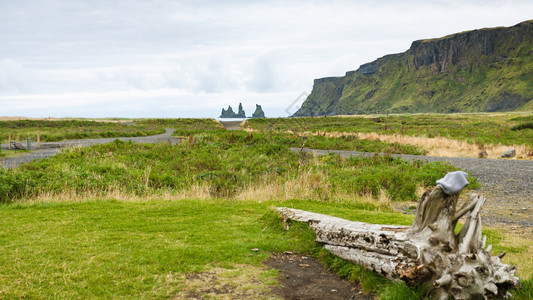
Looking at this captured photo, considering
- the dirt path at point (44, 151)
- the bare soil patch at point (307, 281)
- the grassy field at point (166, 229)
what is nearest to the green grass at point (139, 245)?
the grassy field at point (166, 229)

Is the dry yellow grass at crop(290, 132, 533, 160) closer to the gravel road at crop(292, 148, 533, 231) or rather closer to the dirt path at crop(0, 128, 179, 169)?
the gravel road at crop(292, 148, 533, 231)

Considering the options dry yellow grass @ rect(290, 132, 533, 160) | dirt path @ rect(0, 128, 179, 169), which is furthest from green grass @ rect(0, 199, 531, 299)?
dry yellow grass @ rect(290, 132, 533, 160)

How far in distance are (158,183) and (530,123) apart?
42995mm

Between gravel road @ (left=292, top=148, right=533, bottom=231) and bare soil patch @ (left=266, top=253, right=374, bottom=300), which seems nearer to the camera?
bare soil patch @ (left=266, top=253, right=374, bottom=300)

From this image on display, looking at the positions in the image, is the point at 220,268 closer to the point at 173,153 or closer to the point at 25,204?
the point at 25,204

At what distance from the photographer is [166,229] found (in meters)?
8.78

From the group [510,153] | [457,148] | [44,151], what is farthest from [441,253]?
[44,151]

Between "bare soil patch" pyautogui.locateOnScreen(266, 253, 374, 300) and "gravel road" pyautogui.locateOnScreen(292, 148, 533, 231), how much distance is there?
6.37 m

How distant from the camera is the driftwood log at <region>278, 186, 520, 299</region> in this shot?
4.67 m

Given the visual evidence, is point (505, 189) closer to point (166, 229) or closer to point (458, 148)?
point (166, 229)

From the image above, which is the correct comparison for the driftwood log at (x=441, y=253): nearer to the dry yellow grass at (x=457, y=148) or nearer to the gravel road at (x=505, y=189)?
the gravel road at (x=505, y=189)

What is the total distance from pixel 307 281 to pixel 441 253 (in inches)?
87.7

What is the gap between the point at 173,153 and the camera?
2395 cm

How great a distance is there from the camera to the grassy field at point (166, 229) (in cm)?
576
